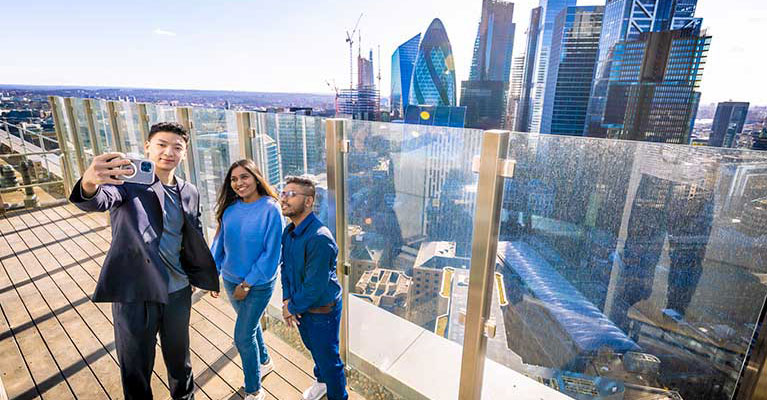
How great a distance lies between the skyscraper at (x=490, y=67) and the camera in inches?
2163

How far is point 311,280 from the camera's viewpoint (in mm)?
1447

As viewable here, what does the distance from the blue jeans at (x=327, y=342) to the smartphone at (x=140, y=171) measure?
0.90 meters

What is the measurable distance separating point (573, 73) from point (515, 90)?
12792 mm

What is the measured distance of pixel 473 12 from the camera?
59531 mm

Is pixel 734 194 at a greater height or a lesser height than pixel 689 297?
greater

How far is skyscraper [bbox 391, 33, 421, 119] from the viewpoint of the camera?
54531 mm

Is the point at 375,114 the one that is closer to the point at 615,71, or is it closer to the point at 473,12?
the point at 473,12

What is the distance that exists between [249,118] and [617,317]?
2256 millimetres

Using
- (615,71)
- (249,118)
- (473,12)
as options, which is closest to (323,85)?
(473,12)

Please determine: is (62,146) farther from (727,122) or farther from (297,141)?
(727,122)

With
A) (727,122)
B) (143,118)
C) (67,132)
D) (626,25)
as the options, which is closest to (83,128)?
(67,132)

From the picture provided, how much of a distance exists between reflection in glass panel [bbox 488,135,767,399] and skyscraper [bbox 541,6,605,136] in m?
46.2

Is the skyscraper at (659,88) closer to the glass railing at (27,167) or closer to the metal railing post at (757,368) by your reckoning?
the metal railing post at (757,368)

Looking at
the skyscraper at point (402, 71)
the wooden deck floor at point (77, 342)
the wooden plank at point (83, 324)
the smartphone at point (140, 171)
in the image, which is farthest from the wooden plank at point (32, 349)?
the skyscraper at point (402, 71)
